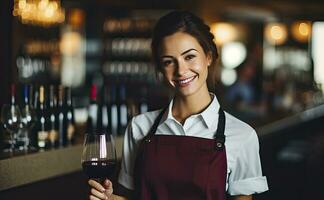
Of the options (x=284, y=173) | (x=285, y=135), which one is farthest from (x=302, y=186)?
(x=285, y=135)

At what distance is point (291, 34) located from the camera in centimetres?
1239

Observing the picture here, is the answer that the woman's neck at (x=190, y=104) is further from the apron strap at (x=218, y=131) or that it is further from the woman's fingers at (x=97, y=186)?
the woman's fingers at (x=97, y=186)

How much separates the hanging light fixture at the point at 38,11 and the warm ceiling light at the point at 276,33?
6.81m

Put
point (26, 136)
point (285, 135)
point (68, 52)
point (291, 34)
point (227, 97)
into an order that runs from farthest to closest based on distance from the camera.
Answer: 1. point (291, 34)
2. point (68, 52)
3. point (227, 97)
4. point (285, 135)
5. point (26, 136)

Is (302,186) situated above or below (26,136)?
below

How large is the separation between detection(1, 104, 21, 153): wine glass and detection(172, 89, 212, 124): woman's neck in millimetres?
1004

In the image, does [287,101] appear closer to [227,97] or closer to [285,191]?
[227,97]

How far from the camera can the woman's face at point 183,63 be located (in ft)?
6.38

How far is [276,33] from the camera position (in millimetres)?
11789

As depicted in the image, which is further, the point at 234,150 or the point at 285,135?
the point at 285,135

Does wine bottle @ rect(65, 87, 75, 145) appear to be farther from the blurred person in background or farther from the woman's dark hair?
the blurred person in background

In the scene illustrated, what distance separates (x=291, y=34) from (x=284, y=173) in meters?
8.54

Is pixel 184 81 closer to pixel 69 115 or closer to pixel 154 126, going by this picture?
pixel 154 126

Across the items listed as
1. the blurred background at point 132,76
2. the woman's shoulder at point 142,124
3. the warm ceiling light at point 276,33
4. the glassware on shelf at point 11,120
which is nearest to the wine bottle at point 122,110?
the blurred background at point 132,76
